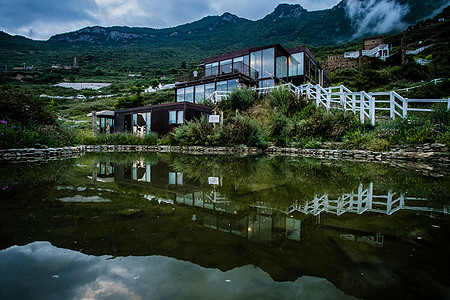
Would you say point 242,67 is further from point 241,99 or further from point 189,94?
point 189,94

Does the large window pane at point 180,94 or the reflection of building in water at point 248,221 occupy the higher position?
the large window pane at point 180,94

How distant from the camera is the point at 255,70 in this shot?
22500 millimetres

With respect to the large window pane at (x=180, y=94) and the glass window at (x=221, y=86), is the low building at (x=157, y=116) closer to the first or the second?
the glass window at (x=221, y=86)

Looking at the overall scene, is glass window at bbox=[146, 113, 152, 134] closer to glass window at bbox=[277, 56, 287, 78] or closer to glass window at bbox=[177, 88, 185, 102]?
glass window at bbox=[177, 88, 185, 102]

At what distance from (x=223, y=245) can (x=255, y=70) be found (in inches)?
889

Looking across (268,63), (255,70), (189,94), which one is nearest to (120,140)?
(189,94)

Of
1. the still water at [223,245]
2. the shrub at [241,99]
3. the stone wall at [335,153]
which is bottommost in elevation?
the still water at [223,245]

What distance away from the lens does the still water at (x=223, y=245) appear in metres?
1.24

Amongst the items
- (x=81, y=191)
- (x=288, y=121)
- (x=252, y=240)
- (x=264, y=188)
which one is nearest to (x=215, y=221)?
(x=252, y=240)

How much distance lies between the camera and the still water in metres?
1.24

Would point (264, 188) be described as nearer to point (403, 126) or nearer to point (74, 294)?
point (74, 294)

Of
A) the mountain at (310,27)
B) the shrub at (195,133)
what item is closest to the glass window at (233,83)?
the shrub at (195,133)

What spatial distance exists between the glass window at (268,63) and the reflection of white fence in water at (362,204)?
20.5 meters

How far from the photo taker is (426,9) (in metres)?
87.8
